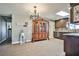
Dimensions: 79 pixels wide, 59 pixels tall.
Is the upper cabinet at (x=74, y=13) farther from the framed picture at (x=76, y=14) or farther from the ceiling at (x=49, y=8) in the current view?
the ceiling at (x=49, y=8)

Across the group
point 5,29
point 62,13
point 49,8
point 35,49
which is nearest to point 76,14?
point 62,13

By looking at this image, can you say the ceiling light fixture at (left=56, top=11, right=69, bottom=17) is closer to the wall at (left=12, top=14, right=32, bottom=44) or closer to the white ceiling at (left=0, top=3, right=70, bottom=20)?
the white ceiling at (left=0, top=3, right=70, bottom=20)

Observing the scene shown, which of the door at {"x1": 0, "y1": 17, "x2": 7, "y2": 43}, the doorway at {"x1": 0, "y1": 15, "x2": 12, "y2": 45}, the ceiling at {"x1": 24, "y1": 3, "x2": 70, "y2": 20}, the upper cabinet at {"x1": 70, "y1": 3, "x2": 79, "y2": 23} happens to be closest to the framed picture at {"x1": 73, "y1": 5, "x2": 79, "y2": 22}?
the upper cabinet at {"x1": 70, "y1": 3, "x2": 79, "y2": 23}

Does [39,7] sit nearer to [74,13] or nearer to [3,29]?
[74,13]

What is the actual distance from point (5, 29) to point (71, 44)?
1.43 meters

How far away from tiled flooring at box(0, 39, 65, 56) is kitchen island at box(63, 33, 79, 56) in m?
0.10

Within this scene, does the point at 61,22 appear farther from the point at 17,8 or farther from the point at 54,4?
the point at 17,8

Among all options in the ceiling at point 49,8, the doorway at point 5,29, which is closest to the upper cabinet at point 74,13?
the ceiling at point 49,8

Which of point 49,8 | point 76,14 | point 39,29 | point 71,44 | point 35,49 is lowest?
point 35,49

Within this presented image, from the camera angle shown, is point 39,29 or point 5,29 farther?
point 39,29

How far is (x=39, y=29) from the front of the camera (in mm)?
3154

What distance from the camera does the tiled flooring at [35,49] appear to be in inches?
116

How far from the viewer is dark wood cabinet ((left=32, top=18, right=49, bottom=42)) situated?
120 inches

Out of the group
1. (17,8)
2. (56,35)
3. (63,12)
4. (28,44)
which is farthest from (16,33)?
(63,12)
